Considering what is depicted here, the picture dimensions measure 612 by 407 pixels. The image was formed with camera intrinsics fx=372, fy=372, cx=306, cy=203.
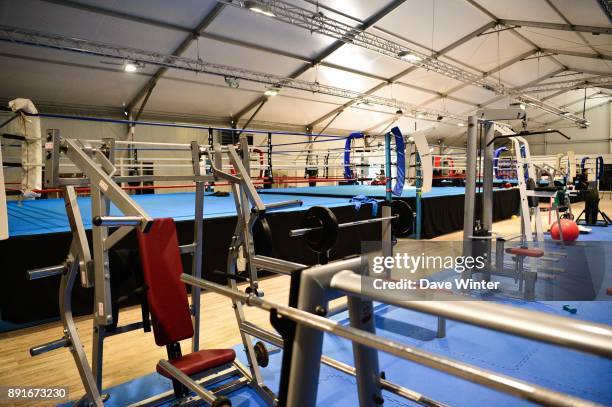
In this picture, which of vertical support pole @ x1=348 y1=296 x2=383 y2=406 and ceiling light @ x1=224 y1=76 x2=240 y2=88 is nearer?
vertical support pole @ x1=348 y1=296 x2=383 y2=406

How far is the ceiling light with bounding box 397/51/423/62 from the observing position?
31.2ft

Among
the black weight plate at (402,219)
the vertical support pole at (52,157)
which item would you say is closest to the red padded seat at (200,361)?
the vertical support pole at (52,157)

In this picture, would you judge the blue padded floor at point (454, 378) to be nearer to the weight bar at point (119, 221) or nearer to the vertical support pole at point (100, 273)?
the vertical support pole at point (100, 273)

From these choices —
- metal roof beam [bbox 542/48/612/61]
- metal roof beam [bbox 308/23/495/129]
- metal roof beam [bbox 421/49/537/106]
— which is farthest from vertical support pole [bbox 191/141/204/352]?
metal roof beam [bbox 421/49/537/106]

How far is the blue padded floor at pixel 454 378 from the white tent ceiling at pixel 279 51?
7.22m

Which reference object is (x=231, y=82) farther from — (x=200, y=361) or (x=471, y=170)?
(x=200, y=361)

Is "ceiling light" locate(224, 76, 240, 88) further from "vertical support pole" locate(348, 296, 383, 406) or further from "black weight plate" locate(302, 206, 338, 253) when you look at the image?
"vertical support pole" locate(348, 296, 383, 406)

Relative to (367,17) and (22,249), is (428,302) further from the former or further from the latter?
(367,17)

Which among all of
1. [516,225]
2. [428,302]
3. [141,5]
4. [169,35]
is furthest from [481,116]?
[169,35]

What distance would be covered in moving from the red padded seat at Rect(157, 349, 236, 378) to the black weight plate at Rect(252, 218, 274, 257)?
1.85ft

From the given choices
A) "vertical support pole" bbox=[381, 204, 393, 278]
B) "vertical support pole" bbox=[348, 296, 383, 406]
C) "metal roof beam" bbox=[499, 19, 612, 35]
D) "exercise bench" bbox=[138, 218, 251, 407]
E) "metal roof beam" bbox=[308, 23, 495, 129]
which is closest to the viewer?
"vertical support pole" bbox=[348, 296, 383, 406]

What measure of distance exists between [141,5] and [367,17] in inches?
198

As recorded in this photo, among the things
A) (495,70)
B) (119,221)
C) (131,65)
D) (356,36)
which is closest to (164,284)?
(119,221)

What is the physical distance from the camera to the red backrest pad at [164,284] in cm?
174
